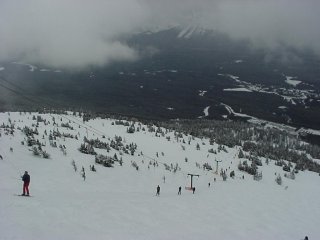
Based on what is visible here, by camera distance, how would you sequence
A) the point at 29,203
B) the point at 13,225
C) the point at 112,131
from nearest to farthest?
the point at 13,225
the point at 29,203
the point at 112,131

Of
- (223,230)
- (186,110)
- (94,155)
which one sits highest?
(186,110)

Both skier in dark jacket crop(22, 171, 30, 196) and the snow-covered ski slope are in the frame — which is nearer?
the snow-covered ski slope

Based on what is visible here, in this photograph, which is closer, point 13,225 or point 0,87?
point 13,225

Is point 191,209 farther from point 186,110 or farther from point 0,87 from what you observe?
point 0,87

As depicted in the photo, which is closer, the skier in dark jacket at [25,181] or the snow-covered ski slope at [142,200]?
the snow-covered ski slope at [142,200]

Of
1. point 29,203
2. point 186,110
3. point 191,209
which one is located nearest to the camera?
point 29,203

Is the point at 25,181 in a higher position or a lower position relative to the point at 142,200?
higher

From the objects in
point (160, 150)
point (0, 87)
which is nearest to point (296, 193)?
point (160, 150)

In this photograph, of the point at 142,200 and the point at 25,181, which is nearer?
the point at 25,181
